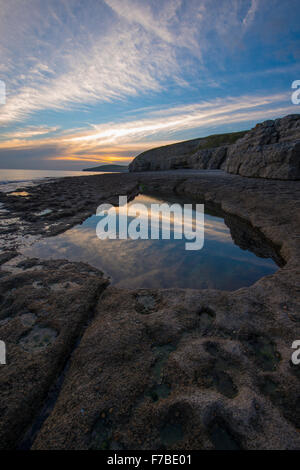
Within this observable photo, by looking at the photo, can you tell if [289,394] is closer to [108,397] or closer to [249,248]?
[108,397]

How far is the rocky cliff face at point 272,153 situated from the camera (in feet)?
47.9

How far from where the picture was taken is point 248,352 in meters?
2.42

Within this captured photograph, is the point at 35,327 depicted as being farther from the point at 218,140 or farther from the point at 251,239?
the point at 218,140

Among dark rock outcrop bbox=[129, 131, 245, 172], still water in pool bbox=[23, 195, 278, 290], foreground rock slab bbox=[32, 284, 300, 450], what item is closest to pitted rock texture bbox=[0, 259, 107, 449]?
foreground rock slab bbox=[32, 284, 300, 450]

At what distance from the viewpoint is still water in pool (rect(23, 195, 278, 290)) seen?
4.43 metres

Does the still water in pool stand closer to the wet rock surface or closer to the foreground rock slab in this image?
the wet rock surface

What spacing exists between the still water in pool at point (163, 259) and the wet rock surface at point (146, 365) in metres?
0.68

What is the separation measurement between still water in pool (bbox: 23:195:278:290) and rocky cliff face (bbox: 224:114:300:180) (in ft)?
37.3

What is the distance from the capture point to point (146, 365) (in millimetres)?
2268

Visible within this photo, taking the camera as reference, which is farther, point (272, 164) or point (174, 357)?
point (272, 164)

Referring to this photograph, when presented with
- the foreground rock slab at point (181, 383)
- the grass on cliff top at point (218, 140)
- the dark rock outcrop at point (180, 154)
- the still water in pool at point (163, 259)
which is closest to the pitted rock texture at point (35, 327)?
the foreground rock slab at point (181, 383)

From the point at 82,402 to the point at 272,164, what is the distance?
755 inches

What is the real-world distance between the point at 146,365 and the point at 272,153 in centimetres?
1920
